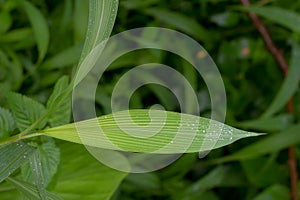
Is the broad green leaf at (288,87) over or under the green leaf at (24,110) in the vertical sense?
over

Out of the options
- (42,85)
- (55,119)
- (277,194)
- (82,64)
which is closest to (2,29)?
(42,85)

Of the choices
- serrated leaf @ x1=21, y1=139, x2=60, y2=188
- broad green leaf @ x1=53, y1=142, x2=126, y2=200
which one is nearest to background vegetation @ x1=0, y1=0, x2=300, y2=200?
broad green leaf @ x1=53, y1=142, x2=126, y2=200

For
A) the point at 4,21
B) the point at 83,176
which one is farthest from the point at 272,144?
the point at 4,21

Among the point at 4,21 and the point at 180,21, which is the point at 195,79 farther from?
the point at 4,21

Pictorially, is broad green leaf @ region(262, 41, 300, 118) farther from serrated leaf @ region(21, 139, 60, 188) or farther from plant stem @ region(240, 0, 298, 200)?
serrated leaf @ region(21, 139, 60, 188)

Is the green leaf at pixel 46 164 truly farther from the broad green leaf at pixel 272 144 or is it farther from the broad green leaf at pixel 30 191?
the broad green leaf at pixel 272 144

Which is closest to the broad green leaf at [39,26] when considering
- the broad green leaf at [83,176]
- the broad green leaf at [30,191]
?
the broad green leaf at [83,176]

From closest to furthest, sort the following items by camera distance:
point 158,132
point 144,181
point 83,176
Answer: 1. point 158,132
2. point 83,176
3. point 144,181

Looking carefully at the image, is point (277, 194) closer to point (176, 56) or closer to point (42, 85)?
point (176, 56)
